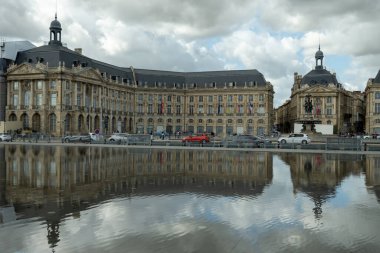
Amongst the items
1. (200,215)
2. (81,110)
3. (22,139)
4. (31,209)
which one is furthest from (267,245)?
(81,110)

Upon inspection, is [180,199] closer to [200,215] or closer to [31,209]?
[200,215]

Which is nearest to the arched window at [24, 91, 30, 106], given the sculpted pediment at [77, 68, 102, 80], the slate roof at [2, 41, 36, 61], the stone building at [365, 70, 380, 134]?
the sculpted pediment at [77, 68, 102, 80]

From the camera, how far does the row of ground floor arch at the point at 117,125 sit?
89.3 meters

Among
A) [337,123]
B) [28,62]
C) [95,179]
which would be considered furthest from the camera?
[337,123]

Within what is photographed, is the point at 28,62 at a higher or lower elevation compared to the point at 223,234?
higher

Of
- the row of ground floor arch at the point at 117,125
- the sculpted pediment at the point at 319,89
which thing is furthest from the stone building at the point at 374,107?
the row of ground floor arch at the point at 117,125

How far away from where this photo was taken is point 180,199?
50.1 feet

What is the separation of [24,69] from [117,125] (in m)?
29.9

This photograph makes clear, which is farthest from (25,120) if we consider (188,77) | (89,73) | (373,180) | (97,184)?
(373,180)

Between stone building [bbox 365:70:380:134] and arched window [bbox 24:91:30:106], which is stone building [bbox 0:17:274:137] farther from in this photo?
stone building [bbox 365:70:380:134]

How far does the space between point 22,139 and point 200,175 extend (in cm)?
5722

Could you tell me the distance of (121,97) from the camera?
113m

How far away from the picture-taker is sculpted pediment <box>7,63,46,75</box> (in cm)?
8956

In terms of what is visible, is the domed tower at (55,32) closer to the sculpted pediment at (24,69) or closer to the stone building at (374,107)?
the sculpted pediment at (24,69)
